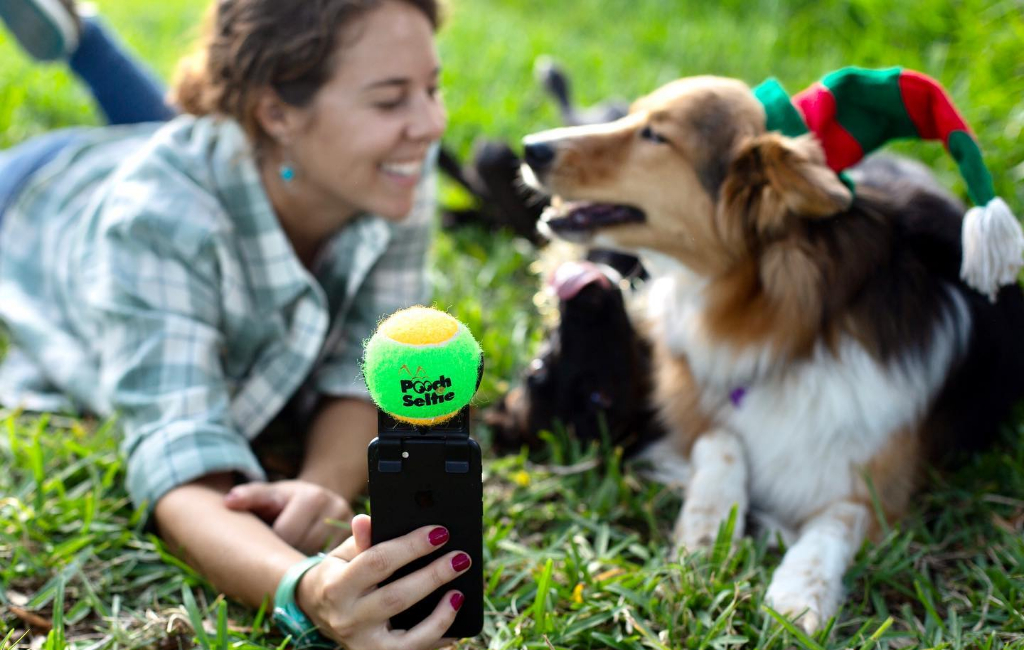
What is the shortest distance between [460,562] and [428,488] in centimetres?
15

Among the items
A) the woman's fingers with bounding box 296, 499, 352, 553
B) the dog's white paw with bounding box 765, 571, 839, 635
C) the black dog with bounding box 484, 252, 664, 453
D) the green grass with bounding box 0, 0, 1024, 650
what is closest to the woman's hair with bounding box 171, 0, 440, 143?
the black dog with bounding box 484, 252, 664, 453

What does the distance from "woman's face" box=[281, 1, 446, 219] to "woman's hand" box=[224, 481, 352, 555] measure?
845mm

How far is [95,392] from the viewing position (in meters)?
2.75

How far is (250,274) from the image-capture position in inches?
103

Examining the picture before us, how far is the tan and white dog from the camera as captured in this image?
89.4 inches

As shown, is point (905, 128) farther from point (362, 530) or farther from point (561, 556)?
point (362, 530)

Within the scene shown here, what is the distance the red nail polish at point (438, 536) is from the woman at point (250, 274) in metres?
0.48

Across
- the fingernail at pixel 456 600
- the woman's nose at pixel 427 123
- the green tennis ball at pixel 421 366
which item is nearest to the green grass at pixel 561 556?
the fingernail at pixel 456 600

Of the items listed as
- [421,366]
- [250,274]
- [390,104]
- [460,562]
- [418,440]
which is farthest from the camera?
[250,274]

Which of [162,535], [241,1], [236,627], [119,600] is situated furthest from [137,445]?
[241,1]

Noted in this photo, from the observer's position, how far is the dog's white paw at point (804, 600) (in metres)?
1.95

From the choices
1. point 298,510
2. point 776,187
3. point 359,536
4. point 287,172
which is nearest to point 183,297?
point 287,172

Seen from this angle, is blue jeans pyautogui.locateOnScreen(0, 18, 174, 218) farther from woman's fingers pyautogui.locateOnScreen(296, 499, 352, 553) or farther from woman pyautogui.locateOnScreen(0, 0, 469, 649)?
woman's fingers pyautogui.locateOnScreen(296, 499, 352, 553)

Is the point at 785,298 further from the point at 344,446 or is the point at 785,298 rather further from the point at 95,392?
the point at 95,392
